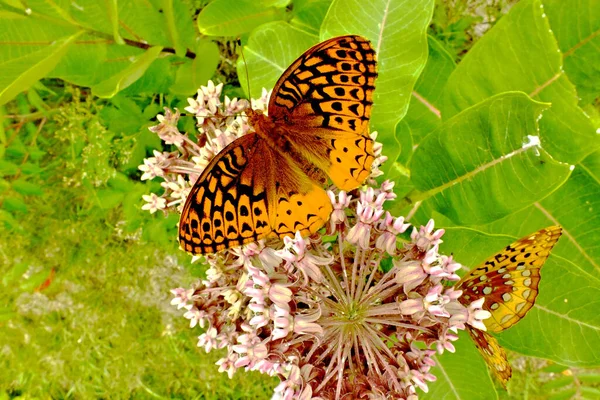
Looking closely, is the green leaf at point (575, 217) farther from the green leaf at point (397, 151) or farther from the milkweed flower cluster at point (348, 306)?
the milkweed flower cluster at point (348, 306)

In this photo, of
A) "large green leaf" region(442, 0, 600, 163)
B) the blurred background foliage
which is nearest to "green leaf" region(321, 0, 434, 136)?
the blurred background foliage

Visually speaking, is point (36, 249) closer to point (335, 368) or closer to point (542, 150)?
point (335, 368)

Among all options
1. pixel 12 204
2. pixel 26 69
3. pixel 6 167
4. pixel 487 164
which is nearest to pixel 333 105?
pixel 487 164

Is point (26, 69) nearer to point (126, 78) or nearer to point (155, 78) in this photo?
point (126, 78)

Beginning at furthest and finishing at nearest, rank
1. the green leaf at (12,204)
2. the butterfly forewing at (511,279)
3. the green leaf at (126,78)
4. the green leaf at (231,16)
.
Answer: the green leaf at (12,204)
the green leaf at (231,16)
the green leaf at (126,78)
the butterfly forewing at (511,279)

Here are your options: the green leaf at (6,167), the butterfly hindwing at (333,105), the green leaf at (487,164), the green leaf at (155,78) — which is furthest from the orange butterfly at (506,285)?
the green leaf at (6,167)

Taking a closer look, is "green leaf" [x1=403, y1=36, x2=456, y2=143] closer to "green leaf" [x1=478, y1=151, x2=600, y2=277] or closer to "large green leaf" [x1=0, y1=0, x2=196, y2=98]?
"green leaf" [x1=478, y1=151, x2=600, y2=277]
